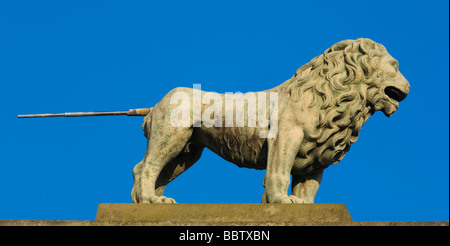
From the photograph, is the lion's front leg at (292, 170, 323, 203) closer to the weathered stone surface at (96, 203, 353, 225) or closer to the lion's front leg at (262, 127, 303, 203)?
the lion's front leg at (262, 127, 303, 203)

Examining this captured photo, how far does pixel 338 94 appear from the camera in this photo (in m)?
12.7

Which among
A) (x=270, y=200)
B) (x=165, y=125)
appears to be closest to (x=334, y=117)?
(x=270, y=200)

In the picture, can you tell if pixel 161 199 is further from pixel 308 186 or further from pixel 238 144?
pixel 308 186

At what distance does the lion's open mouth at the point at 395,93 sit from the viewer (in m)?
12.9

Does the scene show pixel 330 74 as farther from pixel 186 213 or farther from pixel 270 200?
pixel 186 213

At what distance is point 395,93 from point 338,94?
35.0 inches

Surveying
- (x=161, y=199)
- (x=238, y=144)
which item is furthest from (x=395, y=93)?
(x=161, y=199)

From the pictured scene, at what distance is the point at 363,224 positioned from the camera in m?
11.1

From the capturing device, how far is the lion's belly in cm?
1292

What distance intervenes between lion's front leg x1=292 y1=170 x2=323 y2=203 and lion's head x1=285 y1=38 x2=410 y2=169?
494mm

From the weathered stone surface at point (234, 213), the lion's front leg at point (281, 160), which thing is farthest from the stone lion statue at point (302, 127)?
the weathered stone surface at point (234, 213)

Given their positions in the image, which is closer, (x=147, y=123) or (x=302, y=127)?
(x=302, y=127)

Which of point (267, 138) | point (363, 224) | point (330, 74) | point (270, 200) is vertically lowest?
point (363, 224)

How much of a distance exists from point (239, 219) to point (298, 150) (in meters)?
1.45
